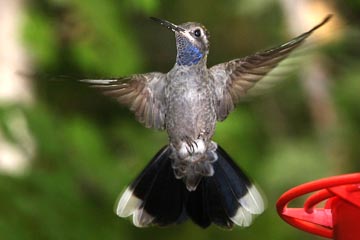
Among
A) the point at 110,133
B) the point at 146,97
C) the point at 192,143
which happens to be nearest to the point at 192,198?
the point at 192,143

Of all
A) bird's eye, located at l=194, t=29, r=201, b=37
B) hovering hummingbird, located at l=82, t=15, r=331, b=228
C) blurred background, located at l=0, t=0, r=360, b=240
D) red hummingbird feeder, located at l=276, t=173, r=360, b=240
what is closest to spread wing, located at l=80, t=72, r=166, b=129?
hovering hummingbird, located at l=82, t=15, r=331, b=228

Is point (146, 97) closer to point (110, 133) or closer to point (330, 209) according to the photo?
point (330, 209)

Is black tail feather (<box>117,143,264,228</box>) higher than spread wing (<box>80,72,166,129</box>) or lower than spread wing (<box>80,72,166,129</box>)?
lower

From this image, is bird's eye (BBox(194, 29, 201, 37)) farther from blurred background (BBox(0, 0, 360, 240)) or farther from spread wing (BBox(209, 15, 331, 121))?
blurred background (BBox(0, 0, 360, 240))

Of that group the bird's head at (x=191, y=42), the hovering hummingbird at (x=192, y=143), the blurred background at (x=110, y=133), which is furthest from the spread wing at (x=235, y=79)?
the blurred background at (x=110, y=133)

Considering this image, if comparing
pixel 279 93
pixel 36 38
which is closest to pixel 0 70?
pixel 36 38

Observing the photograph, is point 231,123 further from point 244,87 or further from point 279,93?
point 244,87
